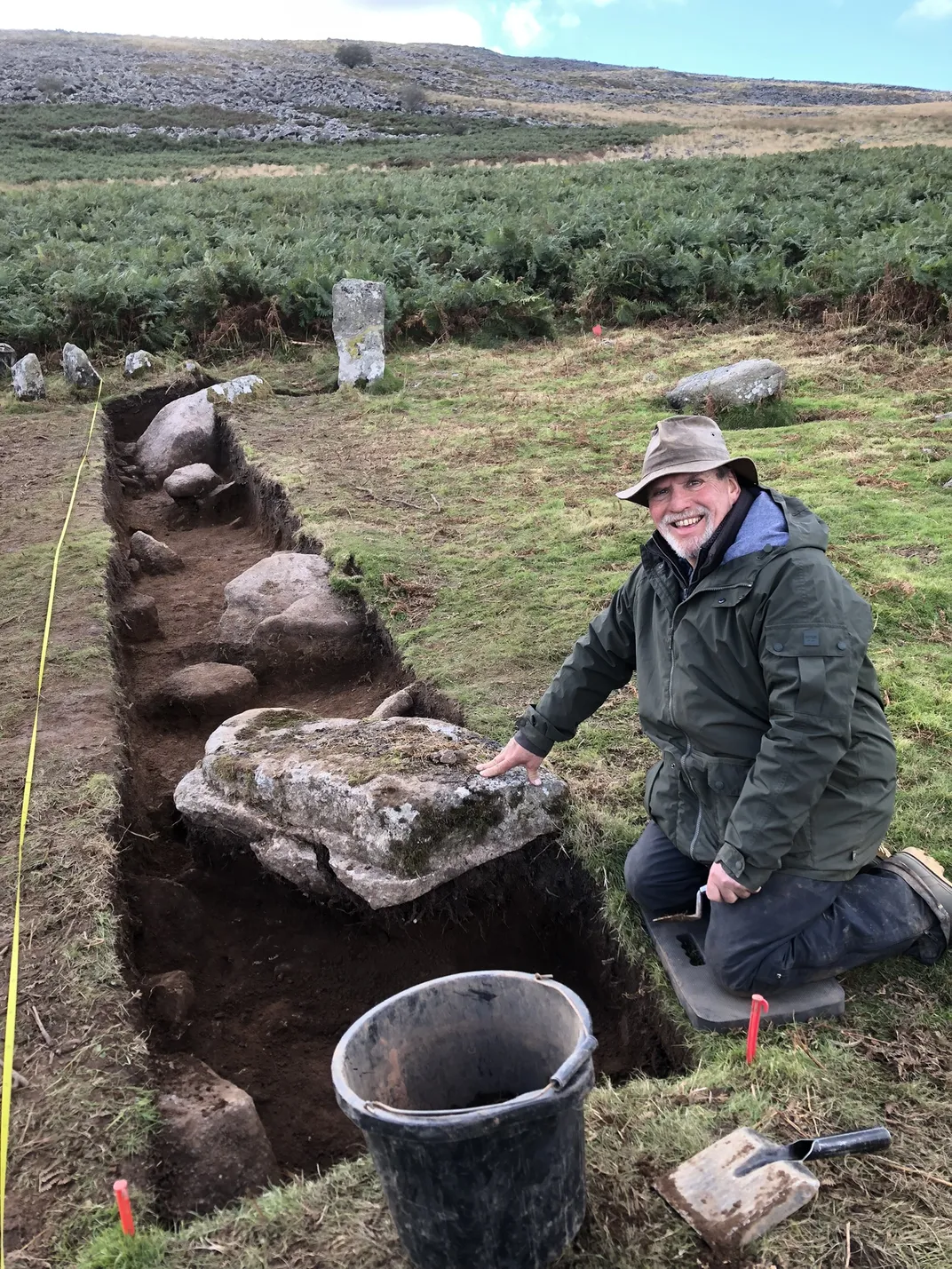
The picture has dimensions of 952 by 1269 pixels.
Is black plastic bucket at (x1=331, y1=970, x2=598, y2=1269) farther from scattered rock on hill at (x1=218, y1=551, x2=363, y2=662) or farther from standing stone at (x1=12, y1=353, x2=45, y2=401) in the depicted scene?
standing stone at (x1=12, y1=353, x2=45, y2=401)

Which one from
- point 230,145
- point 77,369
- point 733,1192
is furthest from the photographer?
point 230,145

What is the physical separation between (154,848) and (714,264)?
13.6 m

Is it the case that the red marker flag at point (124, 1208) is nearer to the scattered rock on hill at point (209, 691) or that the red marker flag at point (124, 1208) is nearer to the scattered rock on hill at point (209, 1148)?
the scattered rock on hill at point (209, 1148)

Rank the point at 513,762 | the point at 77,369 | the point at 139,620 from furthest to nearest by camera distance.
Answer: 1. the point at 77,369
2. the point at 139,620
3. the point at 513,762

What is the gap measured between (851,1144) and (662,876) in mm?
1193

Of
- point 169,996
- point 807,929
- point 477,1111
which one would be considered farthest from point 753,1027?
point 169,996

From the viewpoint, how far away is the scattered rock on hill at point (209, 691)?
6.23m

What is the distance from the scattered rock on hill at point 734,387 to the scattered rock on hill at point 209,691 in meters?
6.34

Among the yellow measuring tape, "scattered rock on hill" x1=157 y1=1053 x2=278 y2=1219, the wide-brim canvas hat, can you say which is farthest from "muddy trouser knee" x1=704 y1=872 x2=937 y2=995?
the yellow measuring tape

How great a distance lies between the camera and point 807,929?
329 centimetres

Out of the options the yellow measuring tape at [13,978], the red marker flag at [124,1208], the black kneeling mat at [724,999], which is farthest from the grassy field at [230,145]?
the red marker flag at [124,1208]

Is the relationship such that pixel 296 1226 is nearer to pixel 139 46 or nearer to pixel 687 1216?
pixel 687 1216

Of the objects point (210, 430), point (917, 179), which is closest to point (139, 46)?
point (917, 179)

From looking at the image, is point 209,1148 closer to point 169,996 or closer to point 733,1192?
point 169,996
